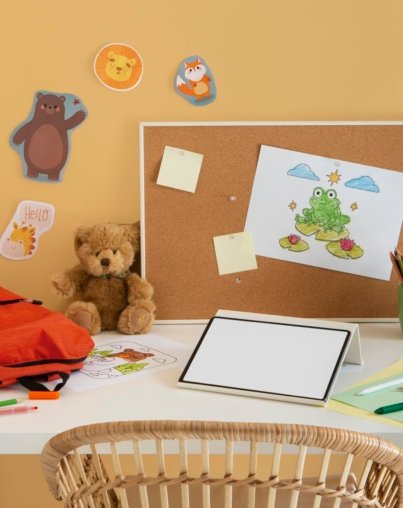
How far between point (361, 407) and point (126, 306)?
62cm

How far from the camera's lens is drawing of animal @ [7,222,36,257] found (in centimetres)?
173

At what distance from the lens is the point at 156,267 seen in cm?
171

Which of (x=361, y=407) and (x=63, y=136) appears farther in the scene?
(x=63, y=136)

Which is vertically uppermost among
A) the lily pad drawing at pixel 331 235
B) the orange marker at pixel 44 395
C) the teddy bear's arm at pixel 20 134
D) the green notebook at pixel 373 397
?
the teddy bear's arm at pixel 20 134

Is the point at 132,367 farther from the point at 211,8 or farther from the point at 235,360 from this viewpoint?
the point at 211,8

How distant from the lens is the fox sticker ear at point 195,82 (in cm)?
168

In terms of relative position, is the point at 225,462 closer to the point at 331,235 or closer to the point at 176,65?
the point at 331,235

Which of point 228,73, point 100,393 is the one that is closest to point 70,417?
point 100,393

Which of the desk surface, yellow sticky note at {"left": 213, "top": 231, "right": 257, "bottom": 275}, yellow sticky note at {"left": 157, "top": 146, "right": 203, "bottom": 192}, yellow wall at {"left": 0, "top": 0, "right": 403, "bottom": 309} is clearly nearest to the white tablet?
the desk surface

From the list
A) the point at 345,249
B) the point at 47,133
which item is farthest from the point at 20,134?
the point at 345,249

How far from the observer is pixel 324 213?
5.54ft

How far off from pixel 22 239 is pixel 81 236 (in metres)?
0.17

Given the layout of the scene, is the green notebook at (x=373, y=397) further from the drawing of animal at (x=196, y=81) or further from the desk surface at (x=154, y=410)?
the drawing of animal at (x=196, y=81)

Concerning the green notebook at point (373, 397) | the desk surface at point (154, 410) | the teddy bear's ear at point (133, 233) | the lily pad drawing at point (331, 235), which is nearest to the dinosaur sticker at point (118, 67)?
the teddy bear's ear at point (133, 233)
